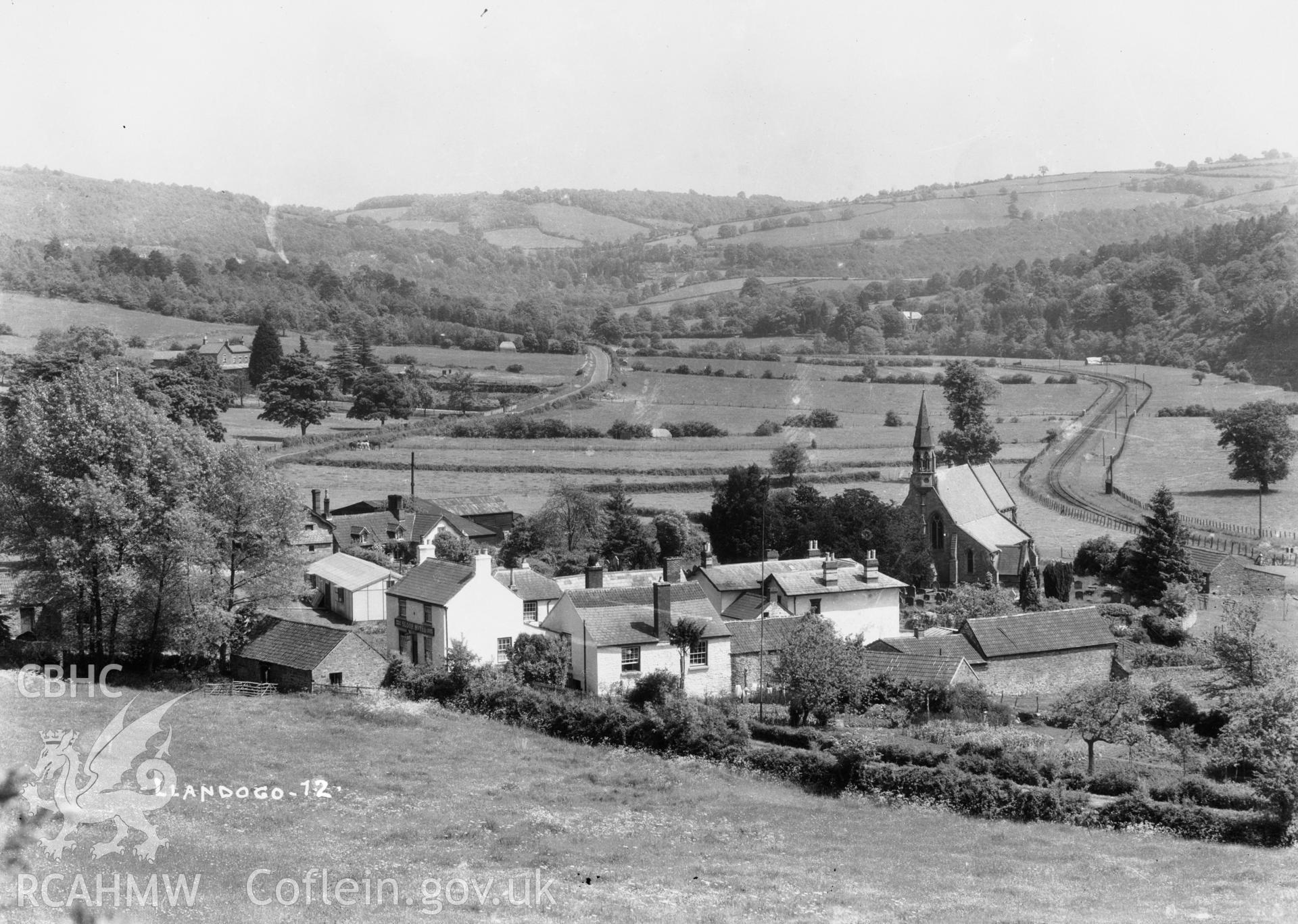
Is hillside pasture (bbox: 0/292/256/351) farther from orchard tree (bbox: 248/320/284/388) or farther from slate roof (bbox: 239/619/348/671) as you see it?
slate roof (bbox: 239/619/348/671)

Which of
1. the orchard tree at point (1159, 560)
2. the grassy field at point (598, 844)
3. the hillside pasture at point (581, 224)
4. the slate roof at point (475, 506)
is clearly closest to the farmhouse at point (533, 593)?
the grassy field at point (598, 844)

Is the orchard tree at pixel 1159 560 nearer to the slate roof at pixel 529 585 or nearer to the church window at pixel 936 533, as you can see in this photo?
the church window at pixel 936 533

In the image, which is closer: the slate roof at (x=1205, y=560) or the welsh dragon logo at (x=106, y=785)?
the welsh dragon logo at (x=106, y=785)

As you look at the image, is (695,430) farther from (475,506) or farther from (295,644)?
(295,644)

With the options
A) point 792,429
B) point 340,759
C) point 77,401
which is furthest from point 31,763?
point 792,429

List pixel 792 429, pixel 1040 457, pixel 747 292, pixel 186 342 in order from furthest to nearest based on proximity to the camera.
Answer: pixel 747 292, pixel 186 342, pixel 792 429, pixel 1040 457

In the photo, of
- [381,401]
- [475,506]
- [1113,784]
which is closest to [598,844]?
[1113,784]

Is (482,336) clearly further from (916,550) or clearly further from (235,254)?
(916,550)
